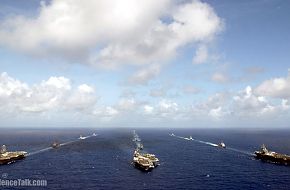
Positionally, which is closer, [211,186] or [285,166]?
[211,186]

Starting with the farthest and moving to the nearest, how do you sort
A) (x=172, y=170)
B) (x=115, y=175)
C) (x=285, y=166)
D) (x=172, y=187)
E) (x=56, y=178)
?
(x=285, y=166)
(x=172, y=170)
(x=115, y=175)
(x=56, y=178)
(x=172, y=187)

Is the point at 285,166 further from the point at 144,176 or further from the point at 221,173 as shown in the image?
the point at 144,176

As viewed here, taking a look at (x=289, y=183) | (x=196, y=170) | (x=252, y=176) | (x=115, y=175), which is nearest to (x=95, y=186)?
(x=115, y=175)

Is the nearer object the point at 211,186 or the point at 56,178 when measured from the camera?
the point at 211,186

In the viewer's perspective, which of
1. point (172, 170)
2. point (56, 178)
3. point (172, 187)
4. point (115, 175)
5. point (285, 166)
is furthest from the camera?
point (285, 166)

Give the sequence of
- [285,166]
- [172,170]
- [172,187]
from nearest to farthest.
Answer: [172,187] < [172,170] < [285,166]

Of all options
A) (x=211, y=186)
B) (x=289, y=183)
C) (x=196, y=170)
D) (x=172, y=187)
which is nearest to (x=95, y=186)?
(x=172, y=187)

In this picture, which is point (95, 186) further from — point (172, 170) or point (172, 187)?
point (172, 170)

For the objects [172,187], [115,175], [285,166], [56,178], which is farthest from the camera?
[285,166]
